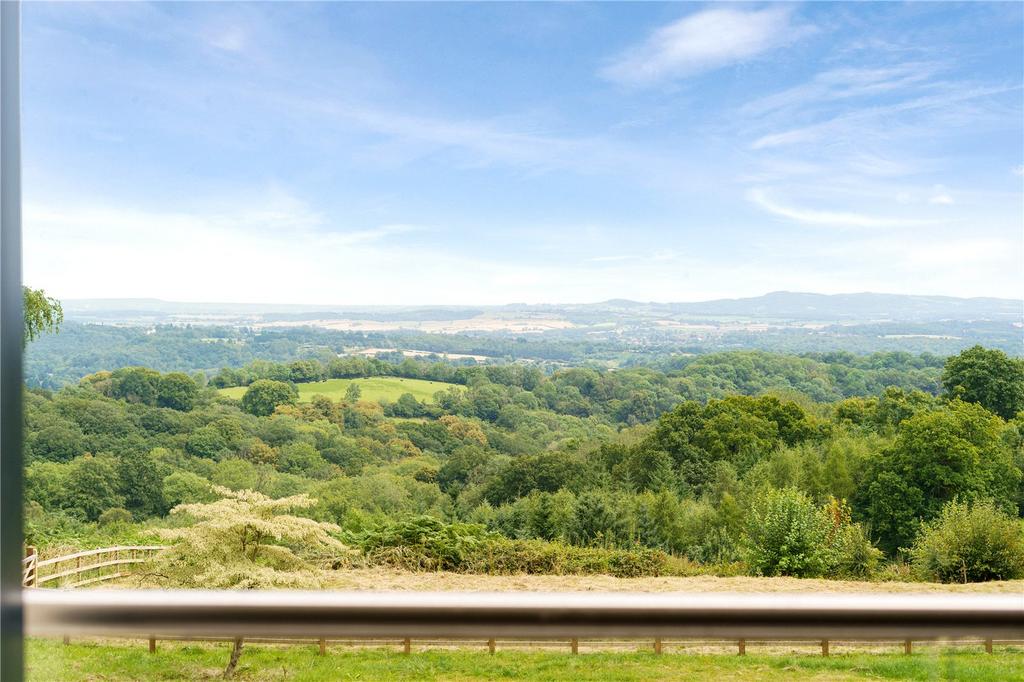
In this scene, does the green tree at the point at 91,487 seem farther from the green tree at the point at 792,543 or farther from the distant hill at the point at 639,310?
the green tree at the point at 792,543

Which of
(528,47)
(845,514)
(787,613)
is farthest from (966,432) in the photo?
(787,613)

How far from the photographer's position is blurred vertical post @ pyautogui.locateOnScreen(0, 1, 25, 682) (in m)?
0.67

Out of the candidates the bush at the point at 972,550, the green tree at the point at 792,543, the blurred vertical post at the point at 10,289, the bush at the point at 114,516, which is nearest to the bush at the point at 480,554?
the green tree at the point at 792,543

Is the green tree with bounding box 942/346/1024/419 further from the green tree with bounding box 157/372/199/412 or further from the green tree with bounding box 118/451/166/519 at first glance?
the green tree with bounding box 118/451/166/519

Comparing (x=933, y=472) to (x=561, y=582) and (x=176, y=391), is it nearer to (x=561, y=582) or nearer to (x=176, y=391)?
(x=561, y=582)

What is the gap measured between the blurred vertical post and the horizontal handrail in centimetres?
26

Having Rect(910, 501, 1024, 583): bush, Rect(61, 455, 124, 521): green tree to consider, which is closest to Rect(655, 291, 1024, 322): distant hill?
Rect(910, 501, 1024, 583): bush

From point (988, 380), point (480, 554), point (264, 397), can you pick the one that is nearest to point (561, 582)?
point (480, 554)

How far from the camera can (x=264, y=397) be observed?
1966cm

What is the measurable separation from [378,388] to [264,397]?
340 cm

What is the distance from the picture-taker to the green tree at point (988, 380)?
1716cm

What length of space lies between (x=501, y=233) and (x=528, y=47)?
18099mm

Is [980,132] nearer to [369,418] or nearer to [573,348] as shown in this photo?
[573,348]

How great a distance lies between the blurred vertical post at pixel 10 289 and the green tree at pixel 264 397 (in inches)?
757
